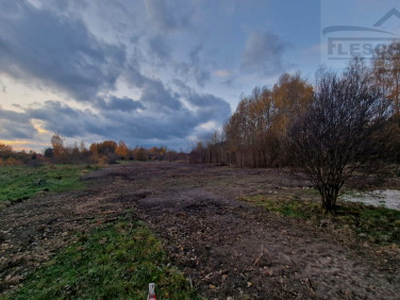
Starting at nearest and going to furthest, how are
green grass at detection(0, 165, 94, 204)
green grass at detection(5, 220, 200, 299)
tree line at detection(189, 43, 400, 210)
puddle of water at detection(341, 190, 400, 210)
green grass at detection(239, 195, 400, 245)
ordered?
green grass at detection(5, 220, 200, 299) → green grass at detection(239, 195, 400, 245) → tree line at detection(189, 43, 400, 210) → puddle of water at detection(341, 190, 400, 210) → green grass at detection(0, 165, 94, 204)

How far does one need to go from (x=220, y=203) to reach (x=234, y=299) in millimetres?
4648

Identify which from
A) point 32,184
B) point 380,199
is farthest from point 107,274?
point 32,184

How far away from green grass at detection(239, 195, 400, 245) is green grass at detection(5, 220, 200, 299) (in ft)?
13.1

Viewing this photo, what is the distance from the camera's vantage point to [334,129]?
4.78 m

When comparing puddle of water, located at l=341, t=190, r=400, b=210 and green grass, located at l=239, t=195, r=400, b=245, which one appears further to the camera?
puddle of water, located at l=341, t=190, r=400, b=210

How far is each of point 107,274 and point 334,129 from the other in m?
5.94

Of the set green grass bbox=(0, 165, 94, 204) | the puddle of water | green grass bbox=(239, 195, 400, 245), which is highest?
the puddle of water

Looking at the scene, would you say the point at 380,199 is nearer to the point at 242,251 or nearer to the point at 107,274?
the point at 242,251

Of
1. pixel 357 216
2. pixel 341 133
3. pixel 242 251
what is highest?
pixel 341 133

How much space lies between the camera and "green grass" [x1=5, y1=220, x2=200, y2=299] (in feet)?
7.85

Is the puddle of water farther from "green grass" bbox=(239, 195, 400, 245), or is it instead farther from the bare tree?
the bare tree

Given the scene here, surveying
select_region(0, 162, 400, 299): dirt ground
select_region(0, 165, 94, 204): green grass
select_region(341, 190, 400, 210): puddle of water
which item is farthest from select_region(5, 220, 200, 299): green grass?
select_region(0, 165, 94, 204): green grass

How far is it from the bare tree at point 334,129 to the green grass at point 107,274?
464 centimetres

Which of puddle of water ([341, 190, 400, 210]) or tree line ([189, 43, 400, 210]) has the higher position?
tree line ([189, 43, 400, 210])
